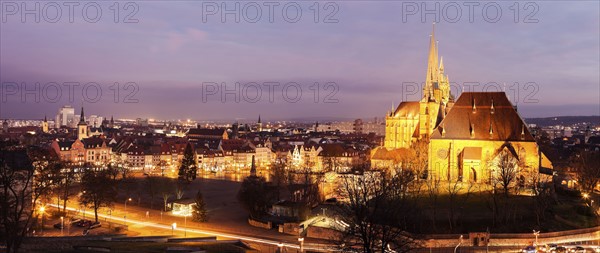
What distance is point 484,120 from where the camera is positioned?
6431 cm

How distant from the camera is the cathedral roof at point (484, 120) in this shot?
62750 millimetres

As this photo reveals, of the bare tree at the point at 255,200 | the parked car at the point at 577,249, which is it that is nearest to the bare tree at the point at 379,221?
the parked car at the point at 577,249

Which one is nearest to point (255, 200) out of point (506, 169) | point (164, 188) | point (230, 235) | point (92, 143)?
point (230, 235)

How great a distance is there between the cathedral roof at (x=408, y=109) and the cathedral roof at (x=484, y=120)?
1988 centimetres

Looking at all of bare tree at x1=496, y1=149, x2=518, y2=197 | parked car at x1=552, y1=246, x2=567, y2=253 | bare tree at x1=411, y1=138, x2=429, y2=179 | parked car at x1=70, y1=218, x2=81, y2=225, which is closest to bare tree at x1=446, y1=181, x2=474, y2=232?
bare tree at x1=496, y1=149, x2=518, y2=197

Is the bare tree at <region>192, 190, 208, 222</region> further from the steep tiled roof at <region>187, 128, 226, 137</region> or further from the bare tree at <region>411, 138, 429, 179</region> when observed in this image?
the steep tiled roof at <region>187, 128, 226, 137</region>

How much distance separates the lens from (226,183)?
91.4 meters

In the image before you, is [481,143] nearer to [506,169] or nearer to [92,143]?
[506,169]

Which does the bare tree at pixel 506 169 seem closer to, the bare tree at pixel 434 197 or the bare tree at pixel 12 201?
the bare tree at pixel 434 197

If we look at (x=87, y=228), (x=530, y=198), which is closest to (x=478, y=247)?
(x=530, y=198)

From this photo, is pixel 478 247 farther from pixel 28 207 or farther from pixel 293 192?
pixel 28 207

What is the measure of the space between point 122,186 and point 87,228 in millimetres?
26900

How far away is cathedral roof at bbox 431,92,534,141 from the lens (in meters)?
62.8

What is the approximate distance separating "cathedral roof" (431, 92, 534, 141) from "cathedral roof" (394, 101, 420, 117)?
1988 cm
